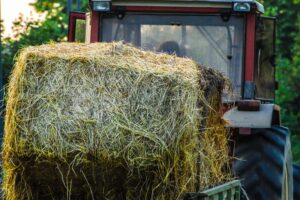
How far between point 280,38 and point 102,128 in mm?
24400

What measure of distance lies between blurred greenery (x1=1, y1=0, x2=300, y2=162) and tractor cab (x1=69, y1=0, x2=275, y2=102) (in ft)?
31.0

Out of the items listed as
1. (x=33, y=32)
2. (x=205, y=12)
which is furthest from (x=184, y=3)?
(x=33, y=32)

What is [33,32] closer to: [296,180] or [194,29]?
[296,180]

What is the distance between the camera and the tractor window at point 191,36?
11.3 meters

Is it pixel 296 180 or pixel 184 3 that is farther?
pixel 296 180

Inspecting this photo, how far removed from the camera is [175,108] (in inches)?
329

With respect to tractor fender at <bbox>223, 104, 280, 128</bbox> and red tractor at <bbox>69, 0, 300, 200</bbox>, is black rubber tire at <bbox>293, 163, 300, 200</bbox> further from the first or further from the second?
tractor fender at <bbox>223, 104, 280, 128</bbox>

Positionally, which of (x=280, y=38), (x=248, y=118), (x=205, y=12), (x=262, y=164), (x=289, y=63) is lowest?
(x=262, y=164)

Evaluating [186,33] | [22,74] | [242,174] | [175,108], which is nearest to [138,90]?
[175,108]

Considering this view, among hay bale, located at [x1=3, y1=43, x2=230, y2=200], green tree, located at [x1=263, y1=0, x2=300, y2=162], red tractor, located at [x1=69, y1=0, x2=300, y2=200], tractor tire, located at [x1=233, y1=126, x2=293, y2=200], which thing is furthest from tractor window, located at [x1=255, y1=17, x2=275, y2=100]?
green tree, located at [x1=263, y1=0, x2=300, y2=162]

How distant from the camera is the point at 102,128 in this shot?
27.2 feet

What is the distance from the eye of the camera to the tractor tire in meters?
10.3

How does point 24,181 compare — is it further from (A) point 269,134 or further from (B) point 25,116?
(A) point 269,134

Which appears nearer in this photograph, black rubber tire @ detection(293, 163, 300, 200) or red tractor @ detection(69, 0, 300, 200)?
red tractor @ detection(69, 0, 300, 200)
